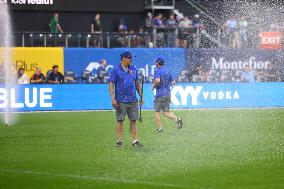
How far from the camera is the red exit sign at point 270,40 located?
39750 mm

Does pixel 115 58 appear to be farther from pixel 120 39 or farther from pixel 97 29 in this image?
pixel 97 29

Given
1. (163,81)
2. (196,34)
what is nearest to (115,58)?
(196,34)

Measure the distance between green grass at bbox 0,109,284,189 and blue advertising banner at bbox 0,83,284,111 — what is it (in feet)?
17.8

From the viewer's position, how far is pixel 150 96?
34750 mm

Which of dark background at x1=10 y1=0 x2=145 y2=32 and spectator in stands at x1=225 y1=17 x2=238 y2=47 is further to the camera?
spectator in stands at x1=225 y1=17 x2=238 y2=47

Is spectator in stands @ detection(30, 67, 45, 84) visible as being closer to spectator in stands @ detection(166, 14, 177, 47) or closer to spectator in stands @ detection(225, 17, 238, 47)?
spectator in stands @ detection(166, 14, 177, 47)

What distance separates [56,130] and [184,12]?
19541mm

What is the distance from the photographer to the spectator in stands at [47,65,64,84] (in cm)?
3384

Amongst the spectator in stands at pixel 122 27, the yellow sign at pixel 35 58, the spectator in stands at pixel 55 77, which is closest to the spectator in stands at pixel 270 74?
the spectator in stands at pixel 122 27

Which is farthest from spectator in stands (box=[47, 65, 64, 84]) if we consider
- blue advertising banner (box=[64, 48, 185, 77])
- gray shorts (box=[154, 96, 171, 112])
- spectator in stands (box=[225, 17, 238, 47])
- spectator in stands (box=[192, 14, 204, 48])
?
gray shorts (box=[154, 96, 171, 112])

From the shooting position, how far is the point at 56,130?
23938mm

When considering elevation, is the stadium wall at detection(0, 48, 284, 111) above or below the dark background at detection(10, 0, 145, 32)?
below

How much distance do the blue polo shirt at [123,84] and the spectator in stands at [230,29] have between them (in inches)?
798

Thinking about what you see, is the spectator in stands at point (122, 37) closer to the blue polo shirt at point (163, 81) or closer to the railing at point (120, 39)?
the railing at point (120, 39)
